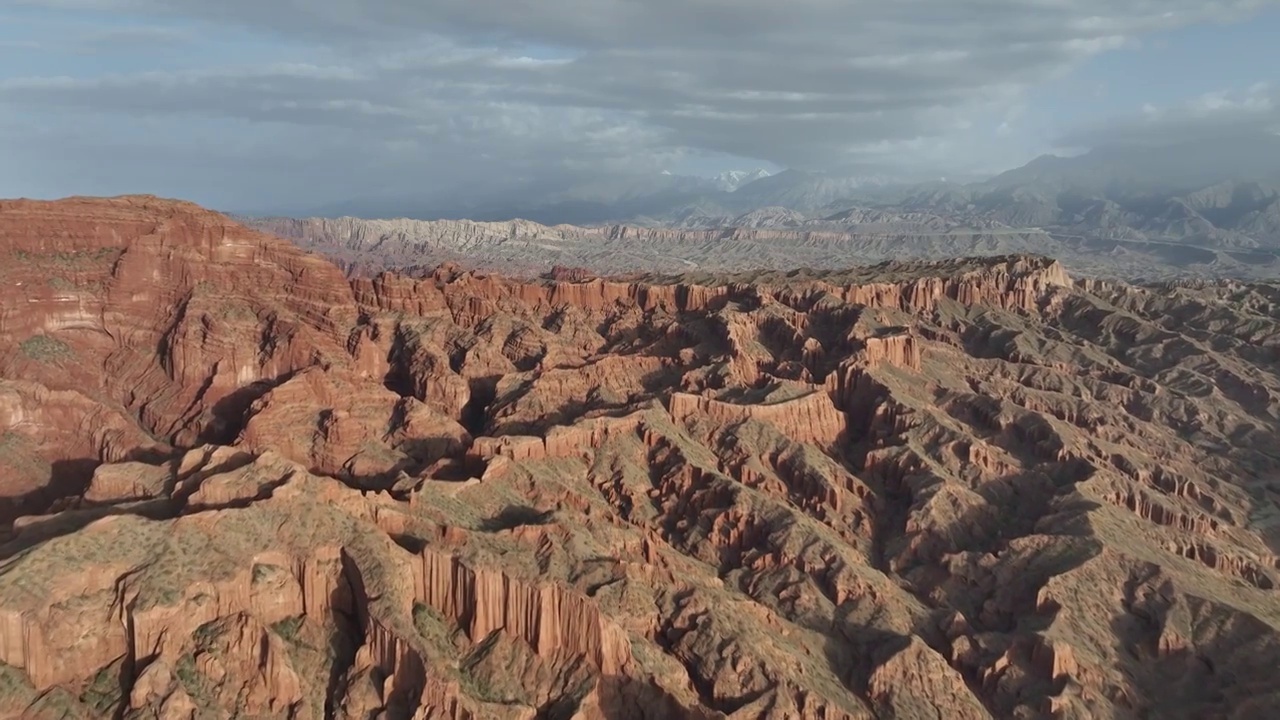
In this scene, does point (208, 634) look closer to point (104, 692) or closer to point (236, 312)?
point (104, 692)

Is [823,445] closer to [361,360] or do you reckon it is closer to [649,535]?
[649,535]

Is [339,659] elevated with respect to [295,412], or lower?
lower

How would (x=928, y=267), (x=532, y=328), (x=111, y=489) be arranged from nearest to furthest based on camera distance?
(x=111, y=489) < (x=532, y=328) < (x=928, y=267)

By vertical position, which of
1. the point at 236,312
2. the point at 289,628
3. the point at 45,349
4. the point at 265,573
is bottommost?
the point at 289,628

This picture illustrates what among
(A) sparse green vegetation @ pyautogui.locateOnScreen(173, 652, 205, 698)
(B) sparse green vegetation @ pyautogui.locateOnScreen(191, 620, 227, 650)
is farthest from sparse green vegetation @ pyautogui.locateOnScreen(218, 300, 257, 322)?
(A) sparse green vegetation @ pyautogui.locateOnScreen(173, 652, 205, 698)

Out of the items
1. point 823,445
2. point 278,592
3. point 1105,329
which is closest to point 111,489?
point 278,592

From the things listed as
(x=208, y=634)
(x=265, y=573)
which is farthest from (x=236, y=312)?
(x=208, y=634)
